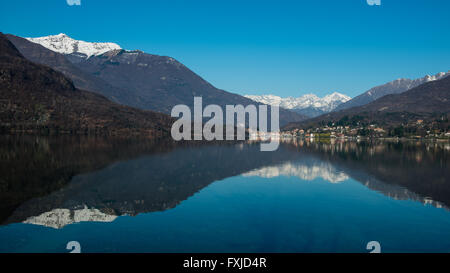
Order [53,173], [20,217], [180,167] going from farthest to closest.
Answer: [180,167], [53,173], [20,217]

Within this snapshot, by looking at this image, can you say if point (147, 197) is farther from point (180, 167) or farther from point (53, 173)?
point (180, 167)

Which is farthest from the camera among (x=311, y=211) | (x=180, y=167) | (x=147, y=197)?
(x=180, y=167)

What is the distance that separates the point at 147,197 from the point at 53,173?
2273cm

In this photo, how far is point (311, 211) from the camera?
3638 centimetres

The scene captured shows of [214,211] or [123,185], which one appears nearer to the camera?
[214,211]

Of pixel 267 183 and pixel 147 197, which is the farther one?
pixel 267 183

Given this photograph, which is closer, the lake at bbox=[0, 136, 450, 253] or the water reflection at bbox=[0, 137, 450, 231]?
the lake at bbox=[0, 136, 450, 253]

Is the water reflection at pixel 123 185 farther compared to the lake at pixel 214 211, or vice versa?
the water reflection at pixel 123 185

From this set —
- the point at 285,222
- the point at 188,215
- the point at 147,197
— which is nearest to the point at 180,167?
the point at 147,197

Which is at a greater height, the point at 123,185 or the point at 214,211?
the point at 123,185
